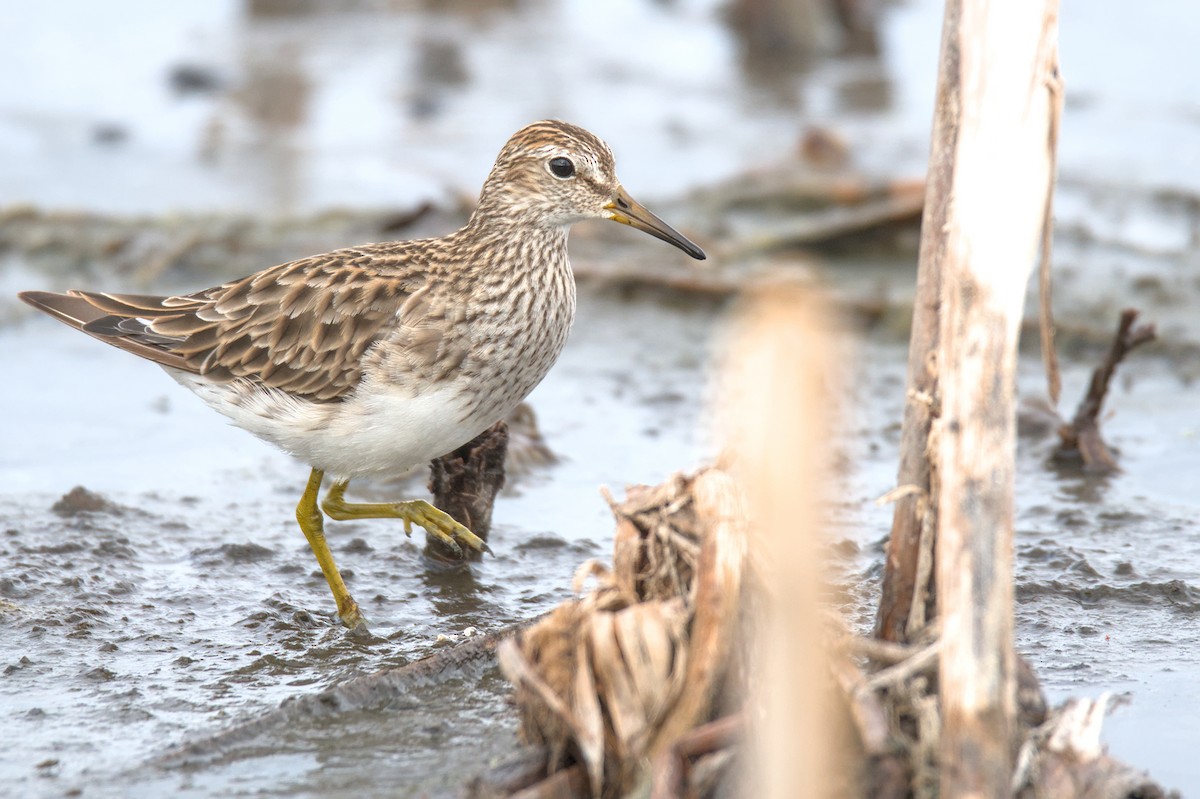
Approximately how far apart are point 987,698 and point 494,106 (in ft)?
38.5

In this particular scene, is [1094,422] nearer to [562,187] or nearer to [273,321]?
[562,187]

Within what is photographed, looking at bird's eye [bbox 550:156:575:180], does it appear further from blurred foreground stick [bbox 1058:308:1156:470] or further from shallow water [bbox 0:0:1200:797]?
blurred foreground stick [bbox 1058:308:1156:470]

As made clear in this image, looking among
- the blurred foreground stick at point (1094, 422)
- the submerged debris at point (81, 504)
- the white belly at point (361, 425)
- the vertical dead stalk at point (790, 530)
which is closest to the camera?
the vertical dead stalk at point (790, 530)

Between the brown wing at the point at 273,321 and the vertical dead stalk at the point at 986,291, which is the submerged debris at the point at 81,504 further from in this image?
the vertical dead stalk at the point at 986,291

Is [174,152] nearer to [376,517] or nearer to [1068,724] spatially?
[376,517]

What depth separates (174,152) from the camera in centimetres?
1348

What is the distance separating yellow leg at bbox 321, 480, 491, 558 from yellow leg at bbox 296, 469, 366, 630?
0.18 metres

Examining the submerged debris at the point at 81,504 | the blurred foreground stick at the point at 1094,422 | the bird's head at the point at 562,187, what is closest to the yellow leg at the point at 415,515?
the submerged debris at the point at 81,504

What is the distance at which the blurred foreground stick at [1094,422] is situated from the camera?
25.3 ft

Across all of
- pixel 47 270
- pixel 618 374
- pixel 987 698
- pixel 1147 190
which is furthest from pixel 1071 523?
pixel 47 270

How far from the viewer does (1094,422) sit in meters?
7.97

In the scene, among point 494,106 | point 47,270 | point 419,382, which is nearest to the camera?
point 419,382

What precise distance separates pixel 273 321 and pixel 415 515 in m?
1.07

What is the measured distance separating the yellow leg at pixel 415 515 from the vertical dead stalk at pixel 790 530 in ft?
8.18
